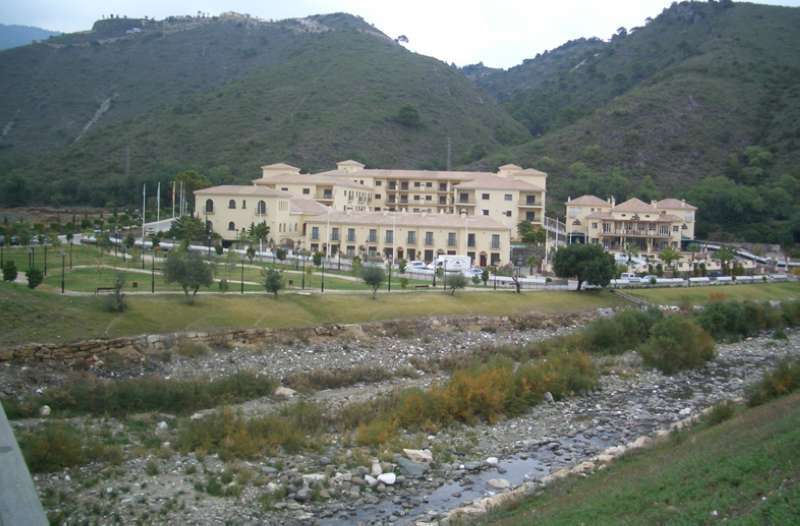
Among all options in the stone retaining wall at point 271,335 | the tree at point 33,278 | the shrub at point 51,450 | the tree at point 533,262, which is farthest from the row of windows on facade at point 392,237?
the shrub at point 51,450

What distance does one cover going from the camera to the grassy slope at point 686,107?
9731 cm

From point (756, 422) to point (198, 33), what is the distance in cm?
16733

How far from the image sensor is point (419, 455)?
68.7 ft

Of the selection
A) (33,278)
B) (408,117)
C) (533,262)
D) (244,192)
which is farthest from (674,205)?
(33,278)

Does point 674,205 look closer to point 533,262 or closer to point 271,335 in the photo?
point 533,262

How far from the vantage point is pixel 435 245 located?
193 feet

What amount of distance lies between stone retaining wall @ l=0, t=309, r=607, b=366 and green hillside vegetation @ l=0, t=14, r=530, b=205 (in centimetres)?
4655

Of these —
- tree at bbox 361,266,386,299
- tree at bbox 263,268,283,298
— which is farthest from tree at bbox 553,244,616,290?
tree at bbox 263,268,283,298

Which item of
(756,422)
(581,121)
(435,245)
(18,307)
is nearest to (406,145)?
(581,121)

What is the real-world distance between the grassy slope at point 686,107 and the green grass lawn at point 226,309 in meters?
48.4

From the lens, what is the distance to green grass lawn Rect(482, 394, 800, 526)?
1287 cm

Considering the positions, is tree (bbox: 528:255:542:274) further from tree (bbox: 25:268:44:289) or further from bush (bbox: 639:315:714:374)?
tree (bbox: 25:268:44:289)

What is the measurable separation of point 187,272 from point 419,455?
57.2 ft

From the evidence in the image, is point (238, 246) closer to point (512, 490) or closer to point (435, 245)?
point (435, 245)
